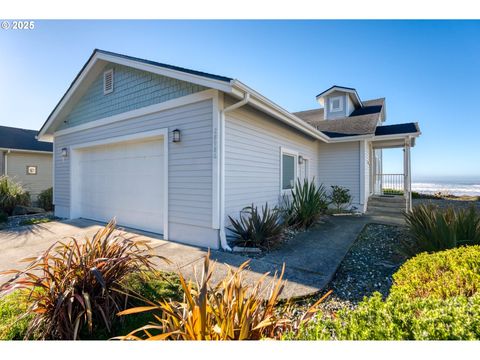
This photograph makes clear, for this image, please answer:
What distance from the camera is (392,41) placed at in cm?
360

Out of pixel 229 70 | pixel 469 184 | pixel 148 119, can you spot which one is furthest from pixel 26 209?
pixel 469 184

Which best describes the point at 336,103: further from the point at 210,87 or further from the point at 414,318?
the point at 414,318

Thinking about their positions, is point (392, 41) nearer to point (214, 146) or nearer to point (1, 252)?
point (214, 146)

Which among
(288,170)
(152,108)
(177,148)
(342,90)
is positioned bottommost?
(288,170)

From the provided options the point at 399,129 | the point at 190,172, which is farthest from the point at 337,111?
the point at 190,172

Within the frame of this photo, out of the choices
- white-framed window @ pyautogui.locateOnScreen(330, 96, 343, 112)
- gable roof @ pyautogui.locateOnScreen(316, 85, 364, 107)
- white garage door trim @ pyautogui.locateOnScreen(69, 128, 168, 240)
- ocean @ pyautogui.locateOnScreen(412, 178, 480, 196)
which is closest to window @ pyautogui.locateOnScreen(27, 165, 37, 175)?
white garage door trim @ pyautogui.locateOnScreen(69, 128, 168, 240)

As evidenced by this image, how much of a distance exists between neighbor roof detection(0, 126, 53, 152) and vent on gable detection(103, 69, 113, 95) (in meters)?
10.7

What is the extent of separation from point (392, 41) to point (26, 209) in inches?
513

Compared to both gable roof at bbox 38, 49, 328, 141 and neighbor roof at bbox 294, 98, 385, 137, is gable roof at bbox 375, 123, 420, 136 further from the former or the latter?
gable roof at bbox 38, 49, 328, 141

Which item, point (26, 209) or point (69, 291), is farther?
point (26, 209)

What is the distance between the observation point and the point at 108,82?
703 cm

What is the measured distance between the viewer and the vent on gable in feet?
22.7

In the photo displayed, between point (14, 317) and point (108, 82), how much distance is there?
6721 millimetres
